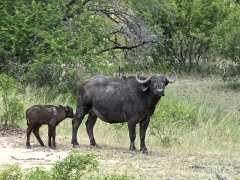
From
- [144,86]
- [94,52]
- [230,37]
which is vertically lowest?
[144,86]

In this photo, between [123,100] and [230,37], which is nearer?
[123,100]

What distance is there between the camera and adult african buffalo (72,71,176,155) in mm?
11785

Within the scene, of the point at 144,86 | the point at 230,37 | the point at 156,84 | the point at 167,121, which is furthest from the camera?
the point at 230,37

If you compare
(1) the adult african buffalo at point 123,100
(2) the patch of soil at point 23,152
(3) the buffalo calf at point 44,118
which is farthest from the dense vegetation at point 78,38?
(3) the buffalo calf at point 44,118

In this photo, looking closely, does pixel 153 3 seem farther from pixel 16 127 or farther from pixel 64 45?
pixel 16 127

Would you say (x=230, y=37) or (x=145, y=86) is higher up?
(x=230, y=37)

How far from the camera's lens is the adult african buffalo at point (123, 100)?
38.7 ft

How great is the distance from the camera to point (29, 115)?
39.0 ft

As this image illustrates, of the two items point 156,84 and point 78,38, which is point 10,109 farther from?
point 78,38

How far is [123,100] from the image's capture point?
12.1m

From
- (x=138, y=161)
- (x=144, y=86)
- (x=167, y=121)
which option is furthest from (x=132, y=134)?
(x=167, y=121)

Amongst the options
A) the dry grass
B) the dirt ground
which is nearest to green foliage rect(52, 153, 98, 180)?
the dry grass

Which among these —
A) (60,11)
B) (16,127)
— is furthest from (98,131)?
(60,11)

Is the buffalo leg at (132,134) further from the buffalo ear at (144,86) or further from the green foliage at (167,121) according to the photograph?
the green foliage at (167,121)
